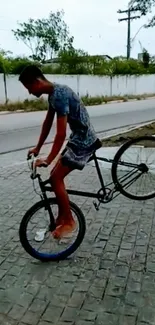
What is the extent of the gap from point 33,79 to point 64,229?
1.41 meters

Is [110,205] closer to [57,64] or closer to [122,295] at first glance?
[122,295]

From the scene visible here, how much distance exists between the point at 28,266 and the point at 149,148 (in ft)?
7.71

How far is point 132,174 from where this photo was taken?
177 inches

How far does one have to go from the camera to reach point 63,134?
11.2 ft

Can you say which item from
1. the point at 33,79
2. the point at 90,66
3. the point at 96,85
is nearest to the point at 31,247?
the point at 33,79

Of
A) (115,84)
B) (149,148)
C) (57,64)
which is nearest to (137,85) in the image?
(115,84)

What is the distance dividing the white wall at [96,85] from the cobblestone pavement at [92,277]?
21810mm

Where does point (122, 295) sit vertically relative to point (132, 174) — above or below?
below

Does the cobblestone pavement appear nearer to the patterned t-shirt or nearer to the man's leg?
the man's leg

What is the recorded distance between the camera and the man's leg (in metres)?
3.66

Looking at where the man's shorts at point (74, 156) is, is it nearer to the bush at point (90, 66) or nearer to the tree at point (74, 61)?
the bush at point (90, 66)

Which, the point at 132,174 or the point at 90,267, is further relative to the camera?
the point at 132,174

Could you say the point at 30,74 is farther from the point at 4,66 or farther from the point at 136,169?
the point at 4,66

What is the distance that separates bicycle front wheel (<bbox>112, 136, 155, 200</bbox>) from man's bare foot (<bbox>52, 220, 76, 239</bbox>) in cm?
91
